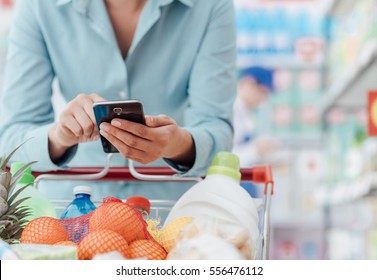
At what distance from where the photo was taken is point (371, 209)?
4.55 m

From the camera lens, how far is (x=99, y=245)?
109 cm

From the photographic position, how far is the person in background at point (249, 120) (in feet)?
18.4

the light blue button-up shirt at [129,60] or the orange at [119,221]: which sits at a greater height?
the light blue button-up shirt at [129,60]

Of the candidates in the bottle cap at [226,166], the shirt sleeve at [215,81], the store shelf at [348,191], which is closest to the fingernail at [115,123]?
the bottle cap at [226,166]

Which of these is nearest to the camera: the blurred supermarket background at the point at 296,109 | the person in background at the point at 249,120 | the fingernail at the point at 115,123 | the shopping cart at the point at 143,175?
the fingernail at the point at 115,123

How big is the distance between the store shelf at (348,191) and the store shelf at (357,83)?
0.56 m

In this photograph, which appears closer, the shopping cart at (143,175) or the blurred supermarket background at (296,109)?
the shopping cart at (143,175)

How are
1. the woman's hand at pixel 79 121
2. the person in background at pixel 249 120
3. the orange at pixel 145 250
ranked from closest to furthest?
the orange at pixel 145 250 → the woman's hand at pixel 79 121 → the person in background at pixel 249 120

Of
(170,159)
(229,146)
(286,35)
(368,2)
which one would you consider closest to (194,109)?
(229,146)

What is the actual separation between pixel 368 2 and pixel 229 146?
7.63 feet

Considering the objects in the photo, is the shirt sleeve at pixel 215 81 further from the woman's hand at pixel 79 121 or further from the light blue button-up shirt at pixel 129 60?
the woman's hand at pixel 79 121

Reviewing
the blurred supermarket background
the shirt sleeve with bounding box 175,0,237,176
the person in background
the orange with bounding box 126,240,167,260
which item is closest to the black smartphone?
the orange with bounding box 126,240,167,260

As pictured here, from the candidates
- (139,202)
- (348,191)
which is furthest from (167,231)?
(348,191)
